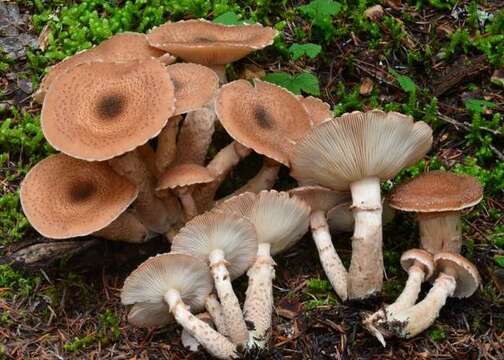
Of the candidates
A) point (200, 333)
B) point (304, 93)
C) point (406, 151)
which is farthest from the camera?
point (304, 93)

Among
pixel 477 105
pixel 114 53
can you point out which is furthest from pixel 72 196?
pixel 477 105

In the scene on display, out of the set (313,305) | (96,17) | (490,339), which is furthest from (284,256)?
(96,17)

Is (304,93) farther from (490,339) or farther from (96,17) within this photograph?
(490,339)

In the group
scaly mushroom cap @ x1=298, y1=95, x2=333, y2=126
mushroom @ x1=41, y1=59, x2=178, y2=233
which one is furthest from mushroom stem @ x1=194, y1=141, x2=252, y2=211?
scaly mushroom cap @ x1=298, y1=95, x2=333, y2=126

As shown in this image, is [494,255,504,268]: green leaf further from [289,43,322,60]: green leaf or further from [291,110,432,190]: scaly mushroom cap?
[289,43,322,60]: green leaf

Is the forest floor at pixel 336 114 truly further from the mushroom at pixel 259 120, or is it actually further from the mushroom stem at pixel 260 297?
the mushroom at pixel 259 120

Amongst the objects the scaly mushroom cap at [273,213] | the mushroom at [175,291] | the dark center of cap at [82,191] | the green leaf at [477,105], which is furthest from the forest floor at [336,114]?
the dark center of cap at [82,191]

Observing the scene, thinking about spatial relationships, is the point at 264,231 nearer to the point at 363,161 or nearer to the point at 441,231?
the point at 363,161
